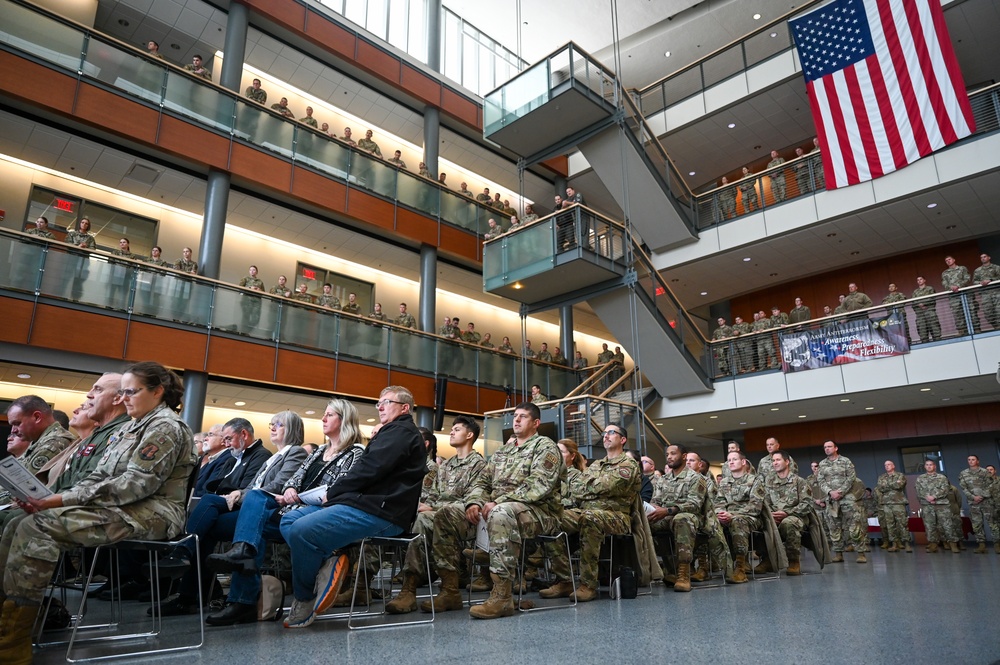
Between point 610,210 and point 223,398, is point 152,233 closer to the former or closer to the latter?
point 223,398

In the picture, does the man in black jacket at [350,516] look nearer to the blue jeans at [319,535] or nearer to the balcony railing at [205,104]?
the blue jeans at [319,535]

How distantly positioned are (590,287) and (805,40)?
7419mm

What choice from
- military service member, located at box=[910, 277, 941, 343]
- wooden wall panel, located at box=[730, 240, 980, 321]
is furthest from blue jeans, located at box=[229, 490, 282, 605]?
wooden wall panel, located at box=[730, 240, 980, 321]

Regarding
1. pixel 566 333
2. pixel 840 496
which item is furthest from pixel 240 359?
pixel 840 496

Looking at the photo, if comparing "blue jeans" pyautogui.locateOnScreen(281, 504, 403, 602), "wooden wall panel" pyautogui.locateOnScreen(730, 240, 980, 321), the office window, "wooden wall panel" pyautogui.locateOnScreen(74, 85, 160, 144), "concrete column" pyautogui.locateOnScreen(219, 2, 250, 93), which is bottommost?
"blue jeans" pyautogui.locateOnScreen(281, 504, 403, 602)

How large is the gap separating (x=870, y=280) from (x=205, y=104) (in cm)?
1719

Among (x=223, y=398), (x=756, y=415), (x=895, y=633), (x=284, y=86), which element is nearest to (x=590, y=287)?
(x=756, y=415)

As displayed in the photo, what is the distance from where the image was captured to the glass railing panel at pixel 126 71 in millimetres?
11414

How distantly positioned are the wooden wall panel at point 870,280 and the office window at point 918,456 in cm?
394

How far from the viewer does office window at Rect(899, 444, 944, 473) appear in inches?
621

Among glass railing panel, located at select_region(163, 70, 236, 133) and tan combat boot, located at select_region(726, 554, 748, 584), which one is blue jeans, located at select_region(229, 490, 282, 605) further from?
glass railing panel, located at select_region(163, 70, 236, 133)

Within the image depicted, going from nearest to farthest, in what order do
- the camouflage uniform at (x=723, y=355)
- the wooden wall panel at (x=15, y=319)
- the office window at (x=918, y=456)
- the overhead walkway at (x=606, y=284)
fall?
the wooden wall panel at (x=15, y=319) → the overhead walkway at (x=606, y=284) → the camouflage uniform at (x=723, y=355) → the office window at (x=918, y=456)

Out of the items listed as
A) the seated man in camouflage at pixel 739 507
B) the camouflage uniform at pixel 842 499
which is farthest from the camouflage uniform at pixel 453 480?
the camouflage uniform at pixel 842 499

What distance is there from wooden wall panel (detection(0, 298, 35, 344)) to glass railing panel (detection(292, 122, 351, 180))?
639cm
